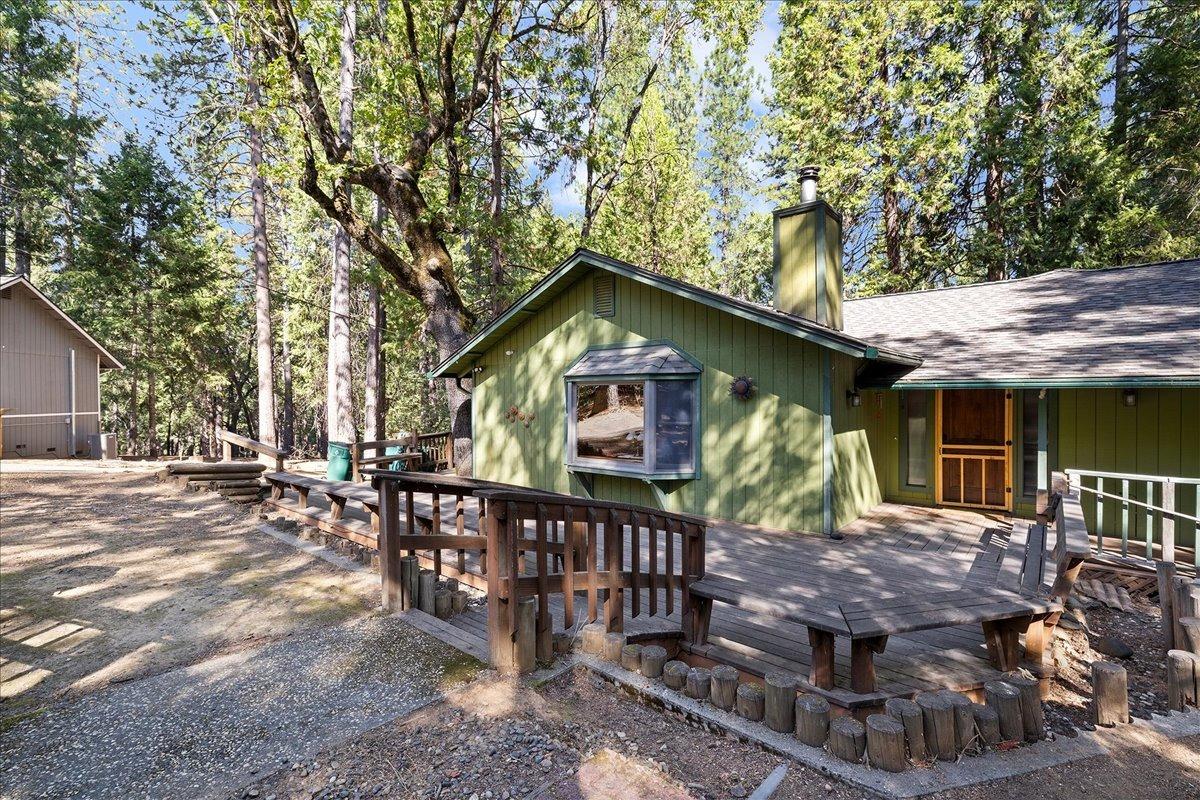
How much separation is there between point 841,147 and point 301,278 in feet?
68.4

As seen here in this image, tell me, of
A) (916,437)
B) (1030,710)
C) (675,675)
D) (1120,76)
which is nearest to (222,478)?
(675,675)

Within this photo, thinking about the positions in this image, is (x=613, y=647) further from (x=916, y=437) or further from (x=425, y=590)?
(x=916, y=437)

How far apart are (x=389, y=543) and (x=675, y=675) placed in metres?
2.35

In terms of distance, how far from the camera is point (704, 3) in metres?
12.0

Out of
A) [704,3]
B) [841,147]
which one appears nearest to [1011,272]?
[841,147]

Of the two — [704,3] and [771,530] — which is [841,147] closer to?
[704,3]

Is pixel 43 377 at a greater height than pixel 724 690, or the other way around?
pixel 43 377

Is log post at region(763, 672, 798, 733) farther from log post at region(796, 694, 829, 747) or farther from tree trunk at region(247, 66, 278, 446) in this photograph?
tree trunk at region(247, 66, 278, 446)

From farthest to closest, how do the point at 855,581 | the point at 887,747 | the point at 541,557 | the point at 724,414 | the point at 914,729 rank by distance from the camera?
the point at 724,414 < the point at 855,581 < the point at 541,557 < the point at 914,729 < the point at 887,747

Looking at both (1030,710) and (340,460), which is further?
(340,460)

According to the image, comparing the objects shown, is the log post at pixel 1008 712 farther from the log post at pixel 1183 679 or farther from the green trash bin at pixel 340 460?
the green trash bin at pixel 340 460

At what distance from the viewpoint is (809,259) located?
732 centimetres

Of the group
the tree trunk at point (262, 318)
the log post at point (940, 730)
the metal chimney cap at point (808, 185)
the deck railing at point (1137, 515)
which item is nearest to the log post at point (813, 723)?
the log post at point (940, 730)

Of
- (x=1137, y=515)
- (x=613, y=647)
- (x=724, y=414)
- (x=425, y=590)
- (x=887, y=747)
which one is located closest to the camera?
(x=887, y=747)
